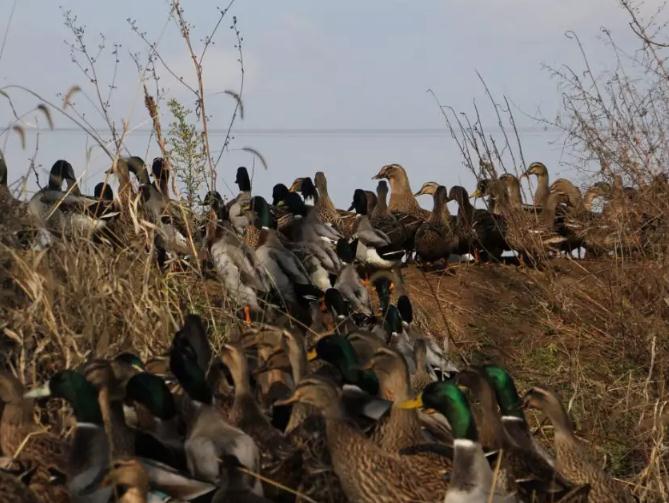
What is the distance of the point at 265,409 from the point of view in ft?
29.1

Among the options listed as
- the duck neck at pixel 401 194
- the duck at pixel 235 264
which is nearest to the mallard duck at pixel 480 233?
the duck neck at pixel 401 194

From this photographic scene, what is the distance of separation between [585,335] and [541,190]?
5234 mm

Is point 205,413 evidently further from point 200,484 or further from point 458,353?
point 458,353

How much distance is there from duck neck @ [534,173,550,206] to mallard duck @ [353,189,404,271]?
181 cm

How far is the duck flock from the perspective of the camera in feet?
22.7

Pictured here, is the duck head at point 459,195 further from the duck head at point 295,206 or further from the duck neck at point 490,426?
the duck neck at point 490,426

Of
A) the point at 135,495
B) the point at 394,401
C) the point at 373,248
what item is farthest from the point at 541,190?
the point at 135,495

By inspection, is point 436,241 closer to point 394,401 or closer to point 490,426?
point 394,401

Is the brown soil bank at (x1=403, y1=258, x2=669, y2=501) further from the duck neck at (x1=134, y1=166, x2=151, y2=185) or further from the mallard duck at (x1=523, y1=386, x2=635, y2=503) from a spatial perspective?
the duck neck at (x1=134, y1=166, x2=151, y2=185)

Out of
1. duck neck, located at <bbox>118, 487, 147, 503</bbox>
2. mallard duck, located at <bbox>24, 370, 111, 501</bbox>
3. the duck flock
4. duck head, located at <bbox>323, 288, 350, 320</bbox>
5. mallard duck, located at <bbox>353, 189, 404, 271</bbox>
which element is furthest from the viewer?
mallard duck, located at <bbox>353, 189, 404, 271</bbox>

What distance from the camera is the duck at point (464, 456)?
6.64m

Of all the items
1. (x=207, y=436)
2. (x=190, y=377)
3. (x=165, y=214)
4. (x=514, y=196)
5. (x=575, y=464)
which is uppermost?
(x=514, y=196)

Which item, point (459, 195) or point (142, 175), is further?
point (459, 195)

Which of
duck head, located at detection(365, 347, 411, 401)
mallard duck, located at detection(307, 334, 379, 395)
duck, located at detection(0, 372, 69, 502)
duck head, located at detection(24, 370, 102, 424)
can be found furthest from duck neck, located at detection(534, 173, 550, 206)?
duck head, located at detection(24, 370, 102, 424)
